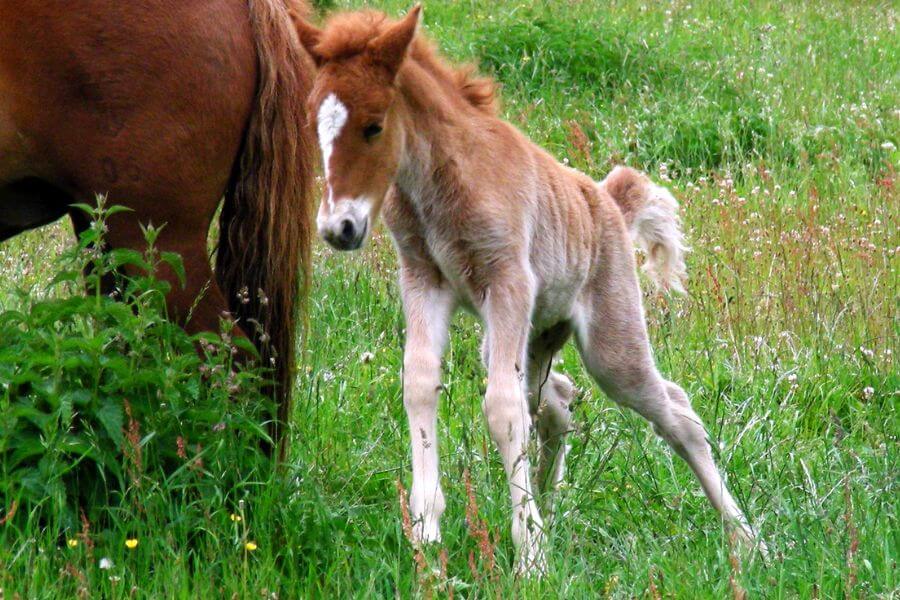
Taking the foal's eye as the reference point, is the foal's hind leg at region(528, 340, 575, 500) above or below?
below

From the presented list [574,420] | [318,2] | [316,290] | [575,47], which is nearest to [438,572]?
[574,420]

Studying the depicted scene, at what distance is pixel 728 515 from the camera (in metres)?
3.64

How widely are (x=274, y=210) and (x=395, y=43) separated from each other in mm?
726

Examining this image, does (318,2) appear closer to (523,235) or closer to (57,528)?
(523,235)

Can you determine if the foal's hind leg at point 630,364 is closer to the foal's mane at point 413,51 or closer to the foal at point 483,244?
the foal at point 483,244

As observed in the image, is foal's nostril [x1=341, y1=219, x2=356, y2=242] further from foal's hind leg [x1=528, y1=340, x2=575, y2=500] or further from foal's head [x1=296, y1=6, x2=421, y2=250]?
foal's hind leg [x1=528, y1=340, x2=575, y2=500]

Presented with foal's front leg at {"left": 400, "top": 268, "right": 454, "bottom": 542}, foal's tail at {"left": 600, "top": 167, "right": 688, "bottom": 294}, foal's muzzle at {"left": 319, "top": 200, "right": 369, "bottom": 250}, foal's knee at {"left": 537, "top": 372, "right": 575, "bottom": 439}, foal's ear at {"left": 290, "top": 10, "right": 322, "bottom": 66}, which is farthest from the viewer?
foal's tail at {"left": 600, "top": 167, "right": 688, "bottom": 294}

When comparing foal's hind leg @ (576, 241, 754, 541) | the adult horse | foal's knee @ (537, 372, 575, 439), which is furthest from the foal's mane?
foal's knee @ (537, 372, 575, 439)

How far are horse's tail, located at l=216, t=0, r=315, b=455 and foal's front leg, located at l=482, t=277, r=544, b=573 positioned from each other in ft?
2.21

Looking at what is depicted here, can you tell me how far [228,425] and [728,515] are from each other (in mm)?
1440

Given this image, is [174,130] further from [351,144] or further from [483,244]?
[483,244]

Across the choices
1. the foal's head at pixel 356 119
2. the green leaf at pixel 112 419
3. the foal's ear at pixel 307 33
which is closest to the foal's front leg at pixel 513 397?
the foal's head at pixel 356 119

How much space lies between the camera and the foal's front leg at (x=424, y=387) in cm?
328

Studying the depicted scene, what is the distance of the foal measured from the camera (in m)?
3.18
